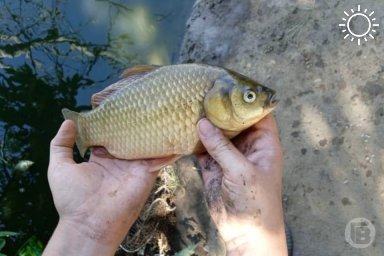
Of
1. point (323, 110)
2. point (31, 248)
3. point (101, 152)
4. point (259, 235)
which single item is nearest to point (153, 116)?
point (101, 152)

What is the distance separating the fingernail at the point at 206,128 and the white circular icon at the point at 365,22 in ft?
4.91

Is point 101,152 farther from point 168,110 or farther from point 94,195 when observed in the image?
point 168,110

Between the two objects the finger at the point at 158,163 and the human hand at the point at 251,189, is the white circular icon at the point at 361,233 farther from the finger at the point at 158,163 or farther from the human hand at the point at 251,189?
the finger at the point at 158,163

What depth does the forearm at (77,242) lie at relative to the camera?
7.50 ft

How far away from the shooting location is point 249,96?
6.67 feet

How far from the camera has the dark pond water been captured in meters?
4.05

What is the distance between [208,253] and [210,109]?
153 centimetres

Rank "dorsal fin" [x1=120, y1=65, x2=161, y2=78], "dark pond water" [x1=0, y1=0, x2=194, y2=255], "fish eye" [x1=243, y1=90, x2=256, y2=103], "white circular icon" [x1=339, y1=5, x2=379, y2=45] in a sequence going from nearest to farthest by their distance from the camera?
"fish eye" [x1=243, y1=90, x2=256, y2=103] → "dorsal fin" [x1=120, y1=65, x2=161, y2=78] → "white circular icon" [x1=339, y1=5, x2=379, y2=45] → "dark pond water" [x1=0, y1=0, x2=194, y2=255]

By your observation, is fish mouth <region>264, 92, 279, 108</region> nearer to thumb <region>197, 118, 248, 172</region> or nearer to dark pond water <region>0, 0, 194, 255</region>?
thumb <region>197, 118, 248, 172</region>

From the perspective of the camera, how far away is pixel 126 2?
4.18 m

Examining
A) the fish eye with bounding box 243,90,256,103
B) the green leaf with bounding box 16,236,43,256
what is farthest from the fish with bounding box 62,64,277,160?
the green leaf with bounding box 16,236,43,256

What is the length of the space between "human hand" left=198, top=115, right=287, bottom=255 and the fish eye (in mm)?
156

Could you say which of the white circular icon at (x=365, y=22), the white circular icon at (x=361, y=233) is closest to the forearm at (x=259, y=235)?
the white circular icon at (x=361, y=233)

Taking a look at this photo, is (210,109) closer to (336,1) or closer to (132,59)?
(336,1)
